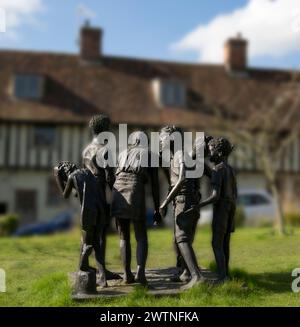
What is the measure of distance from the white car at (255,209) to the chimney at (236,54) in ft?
25.4

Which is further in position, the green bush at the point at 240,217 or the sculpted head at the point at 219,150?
the green bush at the point at 240,217

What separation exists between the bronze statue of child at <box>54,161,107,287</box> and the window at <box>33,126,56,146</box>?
51.3ft

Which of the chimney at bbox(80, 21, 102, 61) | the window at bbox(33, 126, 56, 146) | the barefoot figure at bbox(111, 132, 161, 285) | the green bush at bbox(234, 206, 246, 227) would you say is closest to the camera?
the barefoot figure at bbox(111, 132, 161, 285)

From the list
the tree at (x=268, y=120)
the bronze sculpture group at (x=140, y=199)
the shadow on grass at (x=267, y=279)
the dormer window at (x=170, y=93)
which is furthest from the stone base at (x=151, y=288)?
the dormer window at (x=170, y=93)

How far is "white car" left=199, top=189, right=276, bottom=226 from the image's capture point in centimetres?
1895

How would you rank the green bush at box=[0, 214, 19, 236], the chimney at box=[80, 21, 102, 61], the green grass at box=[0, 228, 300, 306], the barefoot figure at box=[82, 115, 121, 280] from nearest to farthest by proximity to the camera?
the green grass at box=[0, 228, 300, 306] < the barefoot figure at box=[82, 115, 121, 280] < the green bush at box=[0, 214, 19, 236] < the chimney at box=[80, 21, 102, 61]

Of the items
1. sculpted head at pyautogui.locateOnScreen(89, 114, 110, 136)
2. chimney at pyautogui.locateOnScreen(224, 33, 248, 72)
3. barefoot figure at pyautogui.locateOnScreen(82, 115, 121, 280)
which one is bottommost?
barefoot figure at pyautogui.locateOnScreen(82, 115, 121, 280)

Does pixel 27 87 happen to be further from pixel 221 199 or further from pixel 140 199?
pixel 221 199

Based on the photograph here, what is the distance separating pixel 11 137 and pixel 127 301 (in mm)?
16705

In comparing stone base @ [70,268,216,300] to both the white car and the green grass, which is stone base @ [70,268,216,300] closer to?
the green grass

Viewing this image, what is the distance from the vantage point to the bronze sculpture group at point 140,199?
23.1 feet

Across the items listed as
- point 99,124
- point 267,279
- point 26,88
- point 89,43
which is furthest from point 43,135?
point 267,279

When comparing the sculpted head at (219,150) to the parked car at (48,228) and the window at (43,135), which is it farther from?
the window at (43,135)

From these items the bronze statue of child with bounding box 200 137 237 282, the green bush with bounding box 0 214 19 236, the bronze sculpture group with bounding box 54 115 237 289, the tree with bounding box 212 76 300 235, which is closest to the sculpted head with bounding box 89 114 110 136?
the bronze sculpture group with bounding box 54 115 237 289
